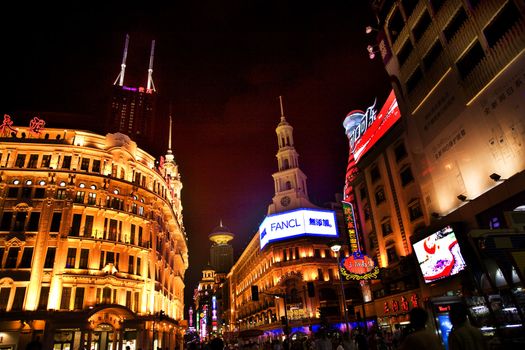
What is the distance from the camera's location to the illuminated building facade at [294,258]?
57.6m

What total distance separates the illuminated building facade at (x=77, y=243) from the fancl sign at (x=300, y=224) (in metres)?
23.1

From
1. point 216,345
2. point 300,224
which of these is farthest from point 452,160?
point 300,224

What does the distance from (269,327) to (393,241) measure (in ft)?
138

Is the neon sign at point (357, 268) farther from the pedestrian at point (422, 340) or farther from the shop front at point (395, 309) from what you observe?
the pedestrian at point (422, 340)

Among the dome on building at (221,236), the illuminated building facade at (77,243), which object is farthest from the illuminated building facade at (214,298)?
the illuminated building facade at (77,243)

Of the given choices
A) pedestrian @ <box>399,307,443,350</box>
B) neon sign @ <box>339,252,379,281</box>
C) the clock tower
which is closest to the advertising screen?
neon sign @ <box>339,252,379,281</box>

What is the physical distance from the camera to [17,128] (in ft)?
143

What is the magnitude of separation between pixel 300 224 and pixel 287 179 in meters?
11.3

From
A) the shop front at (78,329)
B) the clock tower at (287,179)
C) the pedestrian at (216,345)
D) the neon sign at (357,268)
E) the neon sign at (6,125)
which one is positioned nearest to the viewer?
the pedestrian at (216,345)

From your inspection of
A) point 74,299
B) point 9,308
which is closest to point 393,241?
point 74,299

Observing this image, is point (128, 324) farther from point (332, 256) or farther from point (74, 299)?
point (332, 256)

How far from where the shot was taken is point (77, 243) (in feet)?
129

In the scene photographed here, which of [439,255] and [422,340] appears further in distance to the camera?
[439,255]

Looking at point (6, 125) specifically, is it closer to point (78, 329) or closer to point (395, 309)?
point (78, 329)
